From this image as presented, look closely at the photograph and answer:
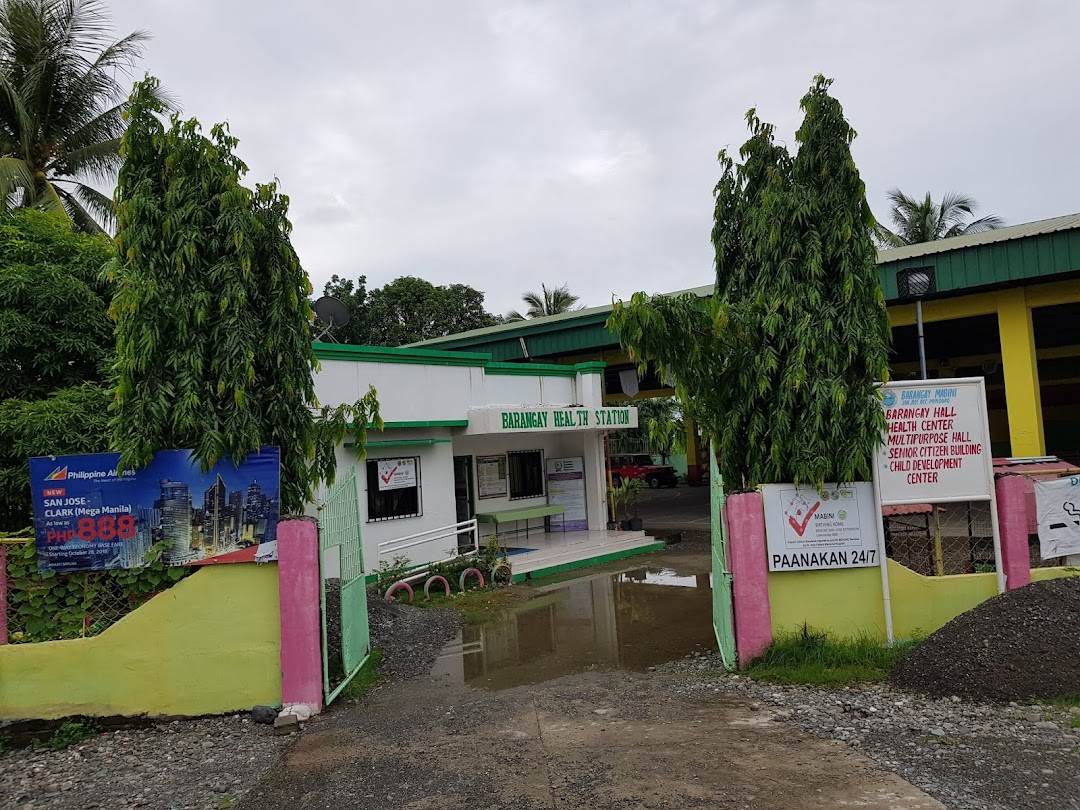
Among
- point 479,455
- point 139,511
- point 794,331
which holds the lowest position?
point 139,511

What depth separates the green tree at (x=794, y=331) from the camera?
7203 mm

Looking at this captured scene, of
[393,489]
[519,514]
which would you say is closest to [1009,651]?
[393,489]

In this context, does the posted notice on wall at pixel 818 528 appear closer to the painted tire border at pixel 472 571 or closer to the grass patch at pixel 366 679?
the grass patch at pixel 366 679

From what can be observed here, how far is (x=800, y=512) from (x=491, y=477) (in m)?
9.75

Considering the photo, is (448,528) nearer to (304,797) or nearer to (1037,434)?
(304,797)

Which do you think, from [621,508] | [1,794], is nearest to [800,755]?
[1,794]

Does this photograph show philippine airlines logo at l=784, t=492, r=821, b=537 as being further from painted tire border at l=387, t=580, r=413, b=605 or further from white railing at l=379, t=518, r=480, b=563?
white railing at l=379, t=518, r=480, b=563

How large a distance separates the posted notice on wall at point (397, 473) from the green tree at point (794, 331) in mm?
7181

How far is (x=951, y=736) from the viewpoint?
540 cm

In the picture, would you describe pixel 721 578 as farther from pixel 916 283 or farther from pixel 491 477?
pixel 491 477

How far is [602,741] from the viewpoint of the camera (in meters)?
5.60

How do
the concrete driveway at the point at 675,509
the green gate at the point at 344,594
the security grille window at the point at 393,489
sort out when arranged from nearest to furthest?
the green gate at the point at 344,594 < the security grille window at the point at 393,489 < the concrete driveway at the point at 675,509

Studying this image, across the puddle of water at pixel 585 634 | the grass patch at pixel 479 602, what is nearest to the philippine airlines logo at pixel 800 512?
the puddle of water at pixel 585 634

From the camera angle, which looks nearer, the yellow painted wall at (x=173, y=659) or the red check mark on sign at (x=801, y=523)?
the yellow painted wall at (x=173, y=659)
